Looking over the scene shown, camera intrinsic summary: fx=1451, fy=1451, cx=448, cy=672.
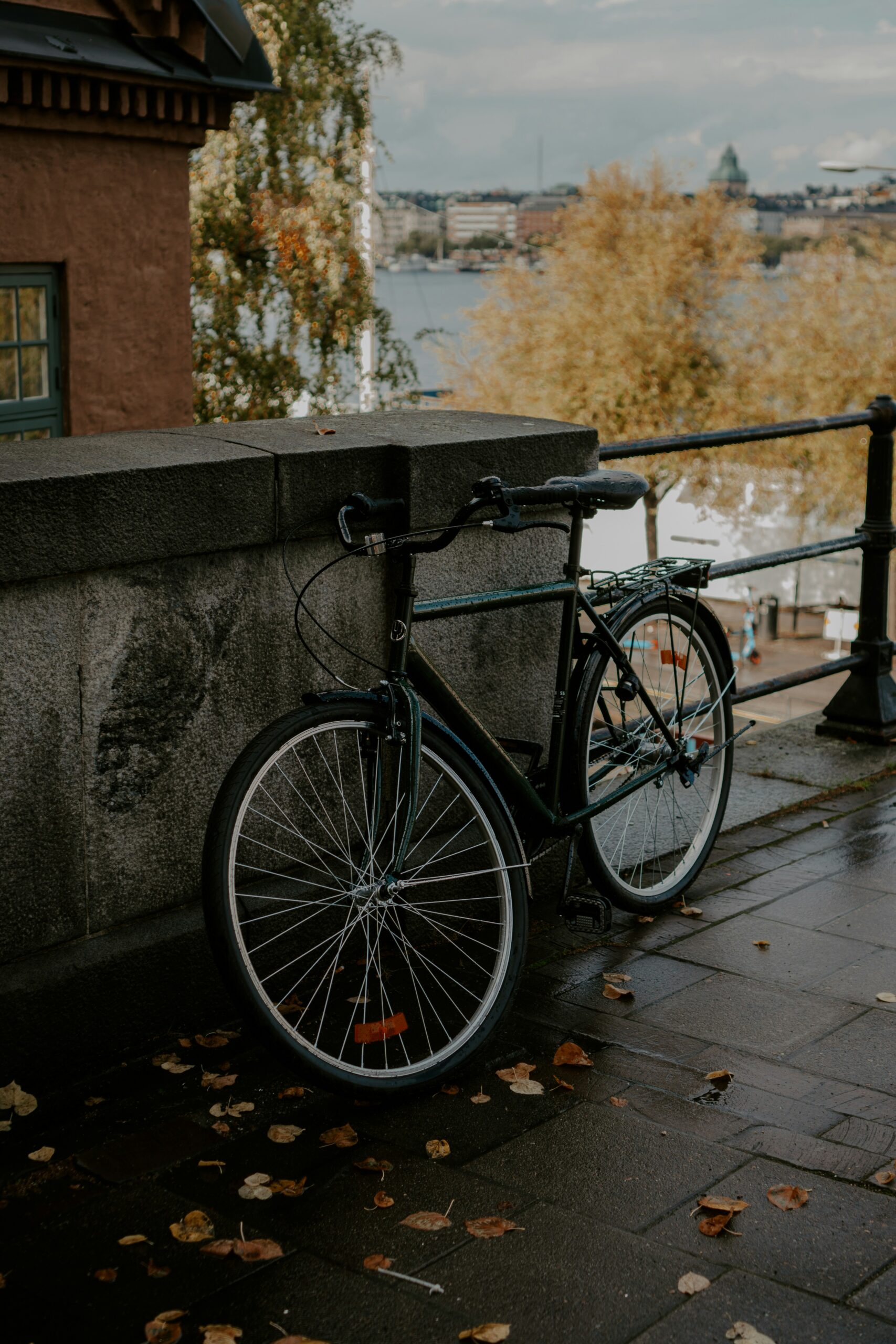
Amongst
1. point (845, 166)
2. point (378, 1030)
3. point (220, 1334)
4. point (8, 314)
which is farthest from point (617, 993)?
point (845, 166)

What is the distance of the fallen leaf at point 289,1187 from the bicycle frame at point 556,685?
1.08 meters

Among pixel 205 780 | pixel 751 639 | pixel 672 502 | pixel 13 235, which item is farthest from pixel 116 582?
pixel 672 502

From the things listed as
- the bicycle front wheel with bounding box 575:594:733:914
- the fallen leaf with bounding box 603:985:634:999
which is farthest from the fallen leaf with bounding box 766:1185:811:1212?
the bicycle front wheel with bounding box 575:594:733:914

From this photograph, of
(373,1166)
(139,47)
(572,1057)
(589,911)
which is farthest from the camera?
(139,47)

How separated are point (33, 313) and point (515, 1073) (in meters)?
9.46

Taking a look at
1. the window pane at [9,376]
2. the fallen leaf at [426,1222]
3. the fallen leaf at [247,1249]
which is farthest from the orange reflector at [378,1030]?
the window pane at [9,376]

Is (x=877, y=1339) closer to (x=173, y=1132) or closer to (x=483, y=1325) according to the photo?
(x=483, y=1325)

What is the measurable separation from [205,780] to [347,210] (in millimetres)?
26585

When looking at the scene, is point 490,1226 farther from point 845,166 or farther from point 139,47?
point 845,166

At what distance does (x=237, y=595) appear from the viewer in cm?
354

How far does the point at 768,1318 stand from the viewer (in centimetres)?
244

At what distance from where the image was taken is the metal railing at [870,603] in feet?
20.4

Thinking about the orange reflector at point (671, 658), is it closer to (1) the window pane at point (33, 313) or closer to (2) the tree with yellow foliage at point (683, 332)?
(1) the window pane at point (33, 313)

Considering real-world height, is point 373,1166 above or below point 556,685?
below
